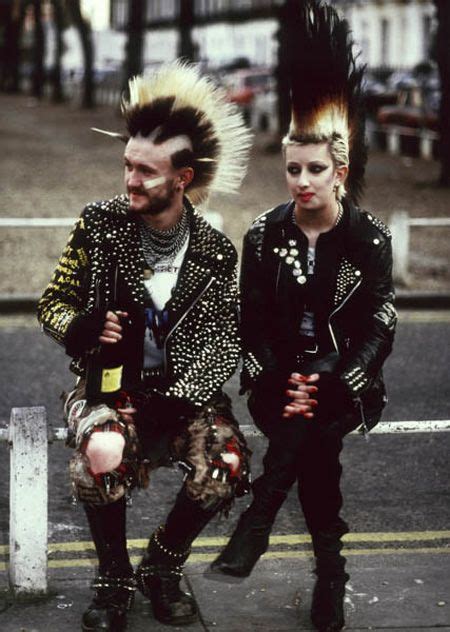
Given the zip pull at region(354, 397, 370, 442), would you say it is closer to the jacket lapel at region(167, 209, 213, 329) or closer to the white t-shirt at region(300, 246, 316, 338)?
the white t-shirt at region(300, 246, 316, 338)

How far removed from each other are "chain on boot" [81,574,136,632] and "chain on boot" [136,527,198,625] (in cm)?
14

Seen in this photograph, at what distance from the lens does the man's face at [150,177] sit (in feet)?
14.1

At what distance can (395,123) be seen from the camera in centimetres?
3328

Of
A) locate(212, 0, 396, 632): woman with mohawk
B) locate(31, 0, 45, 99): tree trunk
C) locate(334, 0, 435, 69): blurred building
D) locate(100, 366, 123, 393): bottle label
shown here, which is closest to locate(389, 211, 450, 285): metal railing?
locate(212, 0, 396, 632): woman with mohawk

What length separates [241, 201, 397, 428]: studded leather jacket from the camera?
4.27 metres

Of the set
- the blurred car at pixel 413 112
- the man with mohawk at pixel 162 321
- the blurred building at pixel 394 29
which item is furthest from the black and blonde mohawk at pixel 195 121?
Answer: the blurred building at pixel 394 29

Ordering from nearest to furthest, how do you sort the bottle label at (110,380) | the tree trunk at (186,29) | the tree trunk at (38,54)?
the bottle label at (110,380) < the tree trunk at (186,29) < the tree trunk at (38,54)

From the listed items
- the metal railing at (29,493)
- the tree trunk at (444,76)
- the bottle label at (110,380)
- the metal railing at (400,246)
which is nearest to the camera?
the bottle label at (110,380)

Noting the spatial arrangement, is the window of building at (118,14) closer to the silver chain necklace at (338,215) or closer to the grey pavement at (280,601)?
the grey pavement at (280,601)

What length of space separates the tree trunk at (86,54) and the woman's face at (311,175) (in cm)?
4965

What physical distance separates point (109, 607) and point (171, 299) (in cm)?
96

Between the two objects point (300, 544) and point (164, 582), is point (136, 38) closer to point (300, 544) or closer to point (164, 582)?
point (300, 544)

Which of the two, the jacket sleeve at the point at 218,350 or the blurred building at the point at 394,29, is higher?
the jacket sleeve at the point at 218,350

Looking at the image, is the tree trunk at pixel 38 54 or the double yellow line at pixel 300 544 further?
the tree trunk at pixel 38 54
